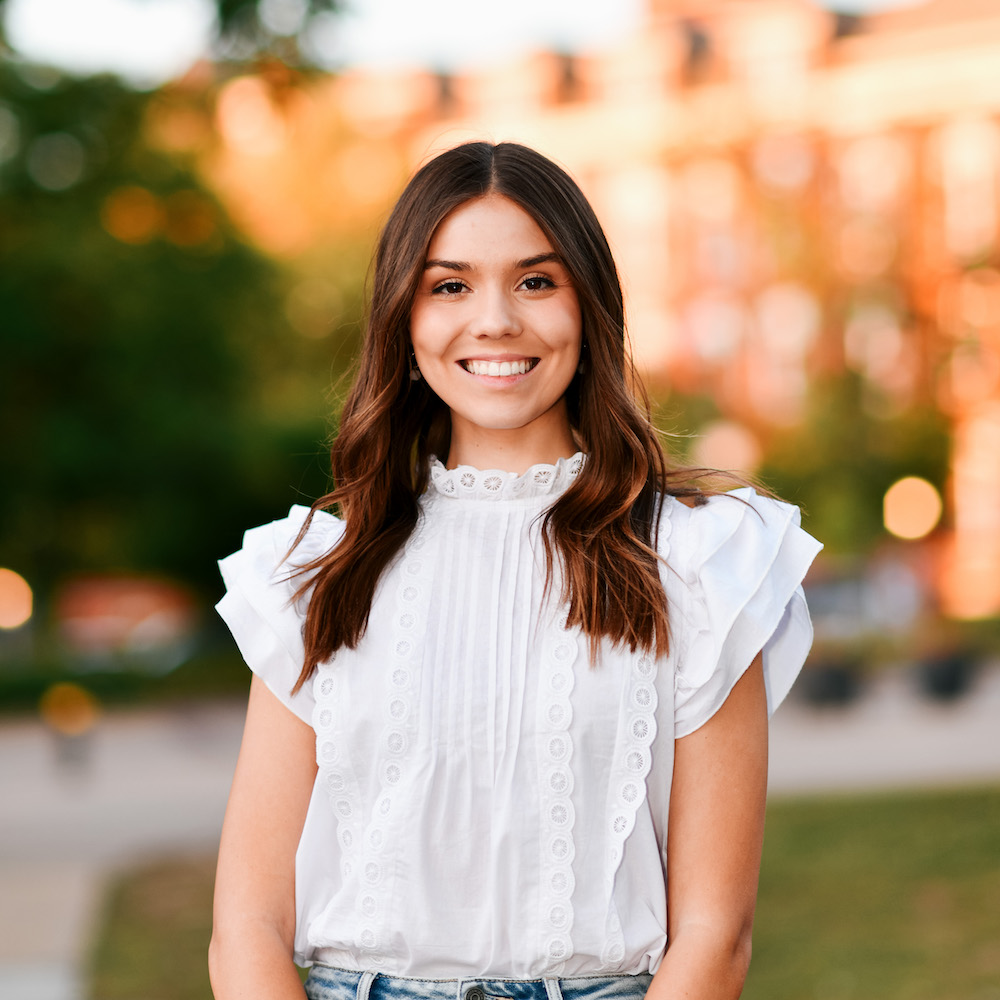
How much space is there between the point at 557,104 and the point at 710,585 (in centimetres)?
3931

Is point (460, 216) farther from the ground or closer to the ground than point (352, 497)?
farther from the ground

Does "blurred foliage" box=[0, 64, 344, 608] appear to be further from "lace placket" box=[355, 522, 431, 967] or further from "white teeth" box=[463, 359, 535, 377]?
"lace placket" box=[355, 522, 431, 967]

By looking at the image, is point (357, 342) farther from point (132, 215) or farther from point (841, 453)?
point (841, 453)

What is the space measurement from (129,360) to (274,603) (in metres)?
17.4

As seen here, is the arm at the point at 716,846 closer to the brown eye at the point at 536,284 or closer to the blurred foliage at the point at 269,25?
the brown eye at the point at 536,284

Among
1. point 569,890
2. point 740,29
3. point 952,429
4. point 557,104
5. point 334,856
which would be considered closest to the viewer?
point 569,890

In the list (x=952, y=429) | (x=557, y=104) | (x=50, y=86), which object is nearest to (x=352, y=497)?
(x=50, y=86)

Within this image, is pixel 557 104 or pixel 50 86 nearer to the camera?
pixel 50 86

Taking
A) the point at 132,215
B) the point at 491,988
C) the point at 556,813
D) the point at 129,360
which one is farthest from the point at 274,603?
the point at 129,360

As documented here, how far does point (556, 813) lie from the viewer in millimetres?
1846

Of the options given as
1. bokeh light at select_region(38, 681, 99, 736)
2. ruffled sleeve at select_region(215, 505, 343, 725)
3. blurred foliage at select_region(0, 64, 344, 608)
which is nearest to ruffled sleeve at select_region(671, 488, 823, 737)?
ruffled sleeve at select_region(215, 505, 343, 725)

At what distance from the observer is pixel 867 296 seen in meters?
23.3

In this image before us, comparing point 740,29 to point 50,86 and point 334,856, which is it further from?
point 334,856

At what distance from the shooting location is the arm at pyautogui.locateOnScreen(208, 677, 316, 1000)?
1.93 metres
